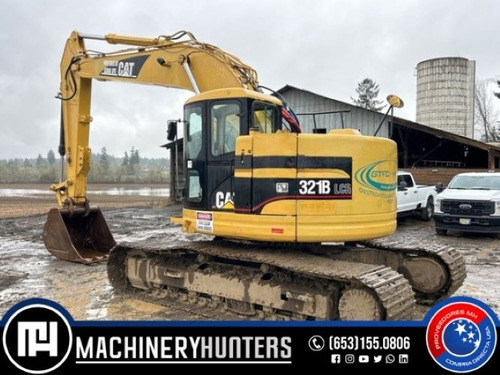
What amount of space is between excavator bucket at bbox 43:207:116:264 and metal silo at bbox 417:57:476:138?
28.0 meters

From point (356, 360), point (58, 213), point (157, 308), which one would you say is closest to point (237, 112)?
point (157, 308)

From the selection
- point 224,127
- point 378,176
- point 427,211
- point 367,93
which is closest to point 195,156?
point 224,127

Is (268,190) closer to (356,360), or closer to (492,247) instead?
(356,360)

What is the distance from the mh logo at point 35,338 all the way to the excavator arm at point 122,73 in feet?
14.1

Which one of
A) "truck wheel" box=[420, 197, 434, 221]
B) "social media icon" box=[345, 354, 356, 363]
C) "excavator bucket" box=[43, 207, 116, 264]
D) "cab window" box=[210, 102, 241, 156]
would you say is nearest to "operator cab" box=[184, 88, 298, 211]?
"cab window" box=[210, 102, 241, 156]

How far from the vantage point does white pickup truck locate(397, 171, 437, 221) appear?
16.0m

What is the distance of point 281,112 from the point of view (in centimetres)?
672

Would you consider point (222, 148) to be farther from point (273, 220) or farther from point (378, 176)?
point (378, 176)

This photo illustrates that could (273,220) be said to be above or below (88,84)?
below

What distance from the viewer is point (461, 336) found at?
4055 mm

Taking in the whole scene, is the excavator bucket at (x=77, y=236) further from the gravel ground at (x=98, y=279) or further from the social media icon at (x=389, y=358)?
the social media icon at (x=389, y=358)

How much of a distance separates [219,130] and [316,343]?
3.27 metres

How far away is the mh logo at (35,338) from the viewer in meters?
3.95

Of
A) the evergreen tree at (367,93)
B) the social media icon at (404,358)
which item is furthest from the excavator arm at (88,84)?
the evergreen tree at (367,93)
